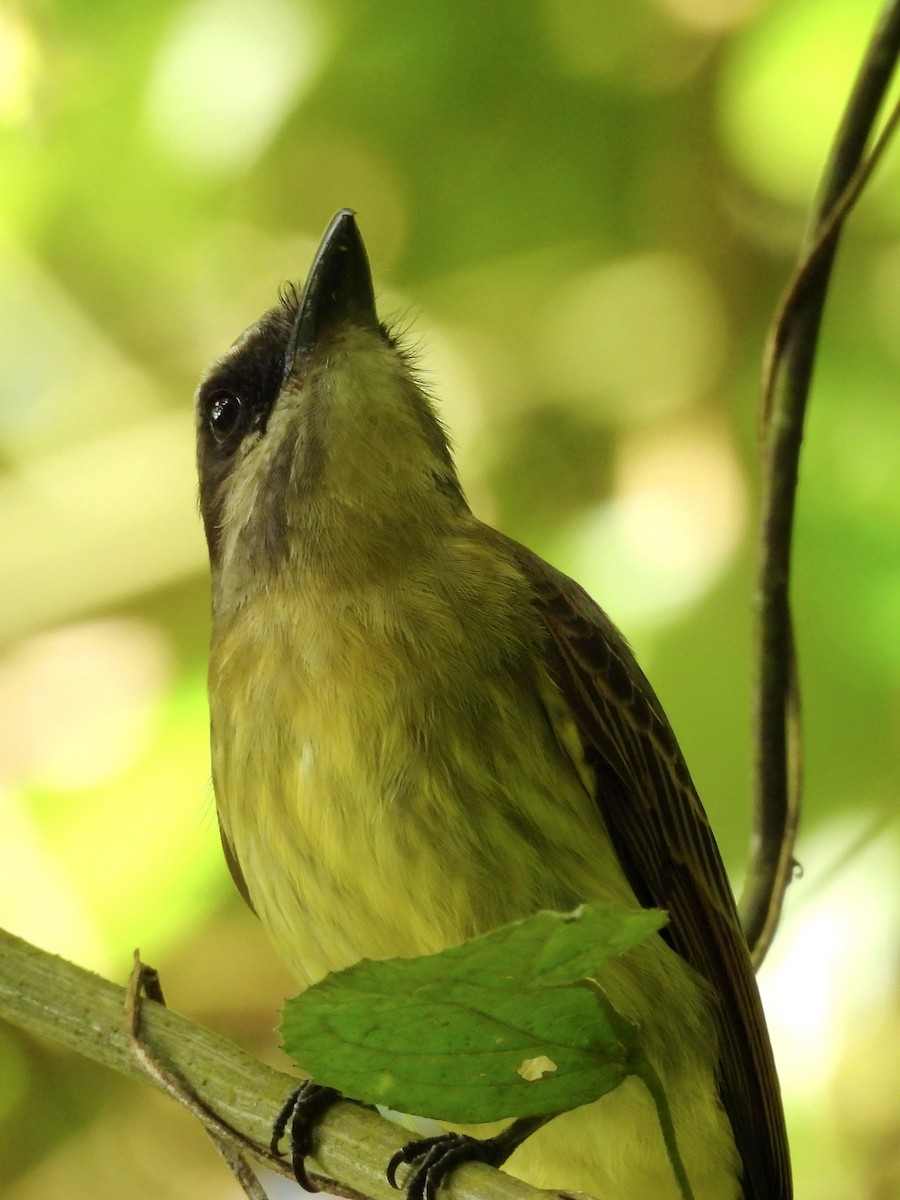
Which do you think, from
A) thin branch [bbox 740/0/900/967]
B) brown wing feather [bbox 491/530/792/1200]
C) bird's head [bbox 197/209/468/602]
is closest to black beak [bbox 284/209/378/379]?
bird's head [bbox 197/209/468/602]

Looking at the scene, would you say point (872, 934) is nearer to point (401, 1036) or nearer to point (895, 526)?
point (895, 526)

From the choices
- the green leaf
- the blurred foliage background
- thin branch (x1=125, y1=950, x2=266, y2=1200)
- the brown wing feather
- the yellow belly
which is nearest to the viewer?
the green leaf

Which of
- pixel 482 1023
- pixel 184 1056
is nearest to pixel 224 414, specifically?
pixel 184 1056

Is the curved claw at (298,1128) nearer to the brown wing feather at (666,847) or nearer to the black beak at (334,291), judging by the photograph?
the brown wing feather at (666,847)

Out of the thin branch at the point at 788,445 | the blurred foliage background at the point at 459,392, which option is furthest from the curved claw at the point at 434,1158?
the blurred foliage background at the point at 459,392

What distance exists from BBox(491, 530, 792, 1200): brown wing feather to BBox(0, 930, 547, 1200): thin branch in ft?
1.50

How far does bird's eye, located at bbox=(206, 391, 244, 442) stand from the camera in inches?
68.1

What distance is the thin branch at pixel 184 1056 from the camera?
1.14m

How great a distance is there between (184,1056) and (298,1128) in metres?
0.12

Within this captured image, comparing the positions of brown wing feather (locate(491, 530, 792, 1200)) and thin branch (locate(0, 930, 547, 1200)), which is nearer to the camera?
thin branch (locate(0, 930, 547, 1200))

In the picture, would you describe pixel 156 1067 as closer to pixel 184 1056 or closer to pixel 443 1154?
pixel 184 1056

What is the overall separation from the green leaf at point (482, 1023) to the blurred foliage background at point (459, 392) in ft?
4.51

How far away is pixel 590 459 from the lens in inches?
101

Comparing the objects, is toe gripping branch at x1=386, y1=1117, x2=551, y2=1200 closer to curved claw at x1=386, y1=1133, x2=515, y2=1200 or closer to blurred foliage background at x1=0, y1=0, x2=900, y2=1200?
curved claw at x1=386, y1=1133, x2=515, y2=1200
